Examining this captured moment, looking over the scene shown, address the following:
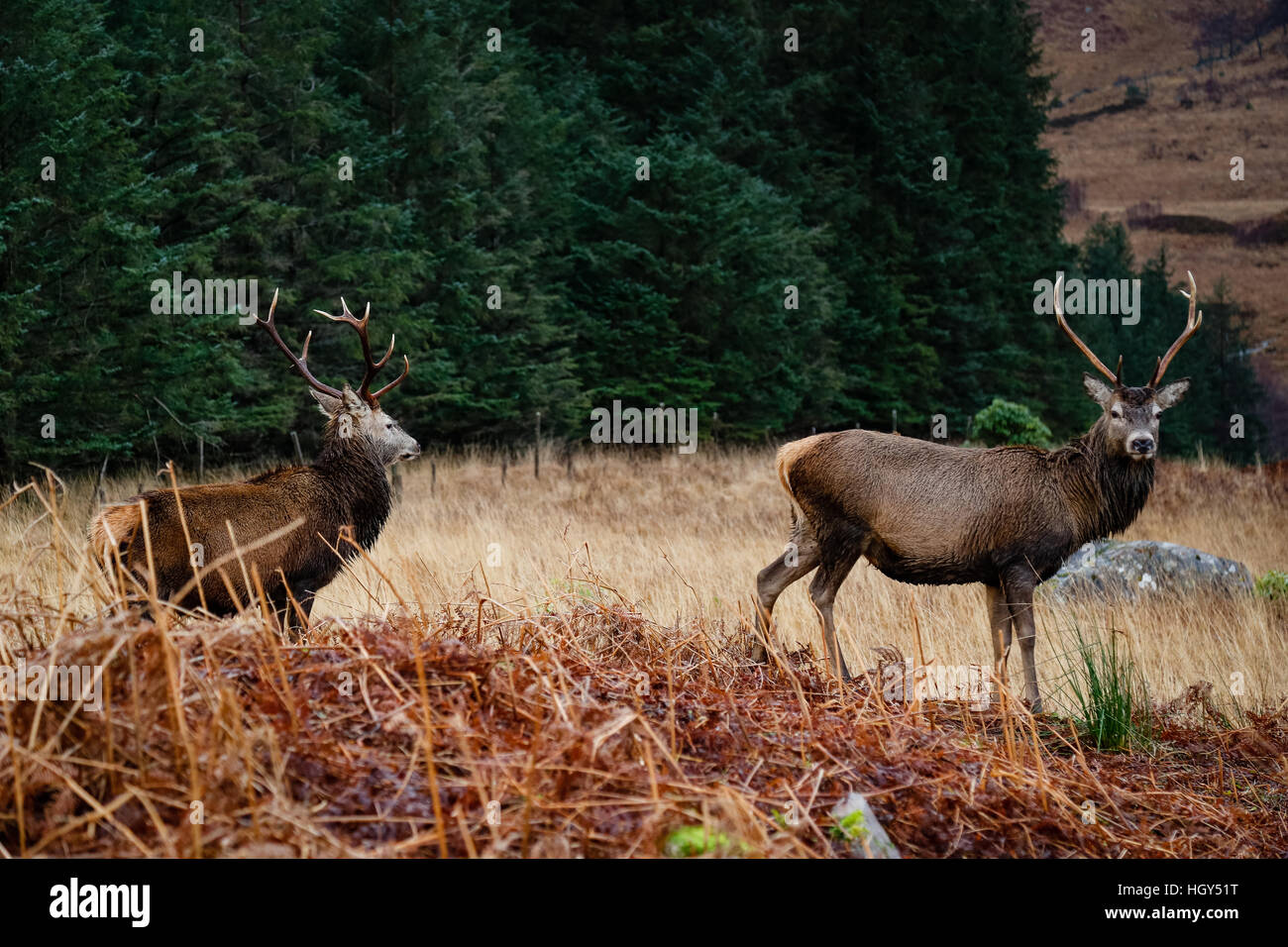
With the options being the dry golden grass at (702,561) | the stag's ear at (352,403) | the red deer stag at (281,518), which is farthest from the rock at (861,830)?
the stag's ear at (352,403)

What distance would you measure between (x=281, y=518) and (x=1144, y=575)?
271 inches

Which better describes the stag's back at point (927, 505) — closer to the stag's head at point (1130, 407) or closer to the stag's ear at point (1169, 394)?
the stag's head at point (1130, 407)

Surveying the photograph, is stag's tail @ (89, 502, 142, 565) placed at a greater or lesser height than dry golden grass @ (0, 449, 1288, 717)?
greater

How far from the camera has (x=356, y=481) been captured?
6383mm

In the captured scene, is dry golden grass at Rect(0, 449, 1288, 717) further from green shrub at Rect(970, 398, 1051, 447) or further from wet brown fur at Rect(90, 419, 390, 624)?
green shrub at Rect(970, 398, 1051, 447)

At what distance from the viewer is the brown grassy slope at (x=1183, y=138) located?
217ft

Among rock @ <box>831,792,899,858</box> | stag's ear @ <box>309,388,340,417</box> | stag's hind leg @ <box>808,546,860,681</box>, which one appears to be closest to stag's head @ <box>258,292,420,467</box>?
stag's ear @ <box>309,388,340,417</box>

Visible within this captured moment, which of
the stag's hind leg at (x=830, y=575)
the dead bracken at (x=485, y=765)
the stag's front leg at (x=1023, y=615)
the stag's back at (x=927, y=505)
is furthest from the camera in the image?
the stag's hind leg at (x=830, y=575)

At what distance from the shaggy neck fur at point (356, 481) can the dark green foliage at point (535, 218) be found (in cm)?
363

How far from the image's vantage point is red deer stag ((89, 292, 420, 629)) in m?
5.19

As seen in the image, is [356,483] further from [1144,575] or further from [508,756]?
[1144,575]

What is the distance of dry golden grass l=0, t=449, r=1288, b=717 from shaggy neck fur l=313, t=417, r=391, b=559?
323 millimetres

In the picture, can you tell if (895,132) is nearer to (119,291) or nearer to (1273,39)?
(119,291)
